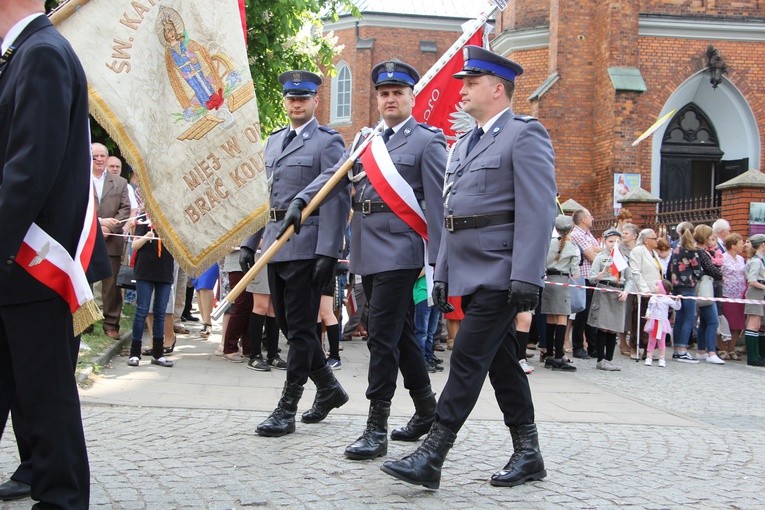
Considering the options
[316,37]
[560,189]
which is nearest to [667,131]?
[560,189]

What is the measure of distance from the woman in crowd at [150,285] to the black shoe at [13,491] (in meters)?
4.68

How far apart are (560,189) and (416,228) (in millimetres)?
19636

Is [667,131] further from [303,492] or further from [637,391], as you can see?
[303,492]

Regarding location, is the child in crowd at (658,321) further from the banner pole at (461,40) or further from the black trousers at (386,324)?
the black trousers at (386,324)

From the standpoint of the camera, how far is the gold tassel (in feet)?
12.5

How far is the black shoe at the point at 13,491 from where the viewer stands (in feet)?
14.3

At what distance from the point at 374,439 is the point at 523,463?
937 millimetres

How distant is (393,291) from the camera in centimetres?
570

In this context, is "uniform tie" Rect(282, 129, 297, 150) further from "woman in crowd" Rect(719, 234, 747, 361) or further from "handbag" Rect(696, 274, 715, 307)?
"woman in crowd" Rect(719, 234, 747, 361)

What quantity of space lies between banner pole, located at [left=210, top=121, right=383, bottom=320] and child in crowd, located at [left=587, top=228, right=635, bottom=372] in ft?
22.2

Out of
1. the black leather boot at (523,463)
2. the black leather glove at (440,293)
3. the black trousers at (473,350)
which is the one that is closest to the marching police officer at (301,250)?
the black leather glove at (440,293)

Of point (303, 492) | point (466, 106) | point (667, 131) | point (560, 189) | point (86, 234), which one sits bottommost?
point (303, 492)

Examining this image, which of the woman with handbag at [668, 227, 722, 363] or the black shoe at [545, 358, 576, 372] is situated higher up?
the woman with handbag at [668, 227, 722, 363]

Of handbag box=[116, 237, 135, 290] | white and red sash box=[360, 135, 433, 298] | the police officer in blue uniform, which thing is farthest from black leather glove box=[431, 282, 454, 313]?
handbag box=[116, 237, 135, 290]
